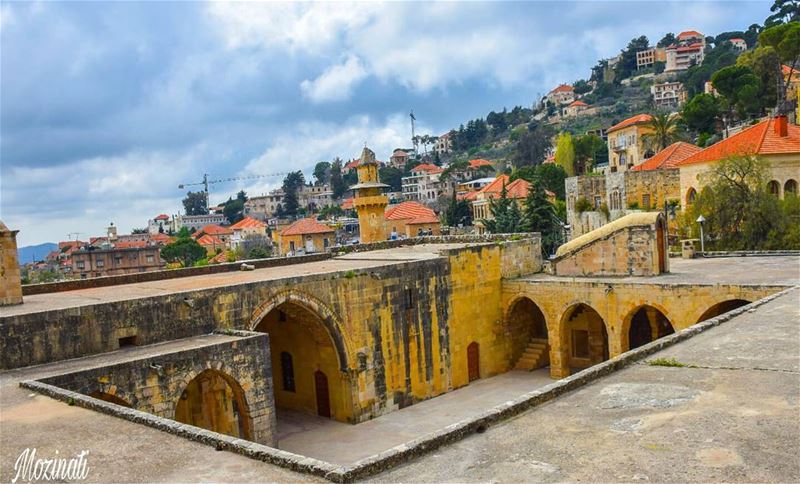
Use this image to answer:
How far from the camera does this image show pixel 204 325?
15.4 metres

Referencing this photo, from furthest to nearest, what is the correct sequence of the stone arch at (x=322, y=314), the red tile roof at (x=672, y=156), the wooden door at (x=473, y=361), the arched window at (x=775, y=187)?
the red tile roof at (x=672, y=156)
the arched window at (x=775, y=187)
the wooden door at (x=473, y=361)
the stone arch at (x=322, y=314)

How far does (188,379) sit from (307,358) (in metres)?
7.69

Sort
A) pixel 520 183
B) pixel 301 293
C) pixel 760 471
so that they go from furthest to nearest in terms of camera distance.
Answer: pixel 520 183
pixel 301 293
pixel 760 471

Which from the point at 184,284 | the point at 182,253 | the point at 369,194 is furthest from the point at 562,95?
the point at 184,284

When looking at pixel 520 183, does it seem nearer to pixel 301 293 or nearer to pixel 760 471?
pixel 301 293

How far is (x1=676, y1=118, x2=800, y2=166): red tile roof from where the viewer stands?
30719 mm

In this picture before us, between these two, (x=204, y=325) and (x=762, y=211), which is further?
(x=762, y=211)

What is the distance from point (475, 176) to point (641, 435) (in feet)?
336

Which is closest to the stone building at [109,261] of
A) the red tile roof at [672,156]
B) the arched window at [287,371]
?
the red tile roof at [672,156]

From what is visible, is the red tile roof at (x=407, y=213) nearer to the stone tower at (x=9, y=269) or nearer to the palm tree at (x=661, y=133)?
the palm tree at (x=661, y=133)

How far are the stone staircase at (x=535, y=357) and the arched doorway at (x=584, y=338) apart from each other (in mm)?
908

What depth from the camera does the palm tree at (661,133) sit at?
55188 millimetres

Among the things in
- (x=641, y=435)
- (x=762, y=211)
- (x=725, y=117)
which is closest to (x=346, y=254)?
(x=762, y=211)

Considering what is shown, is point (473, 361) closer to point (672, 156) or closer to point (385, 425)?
point (385, 425)
